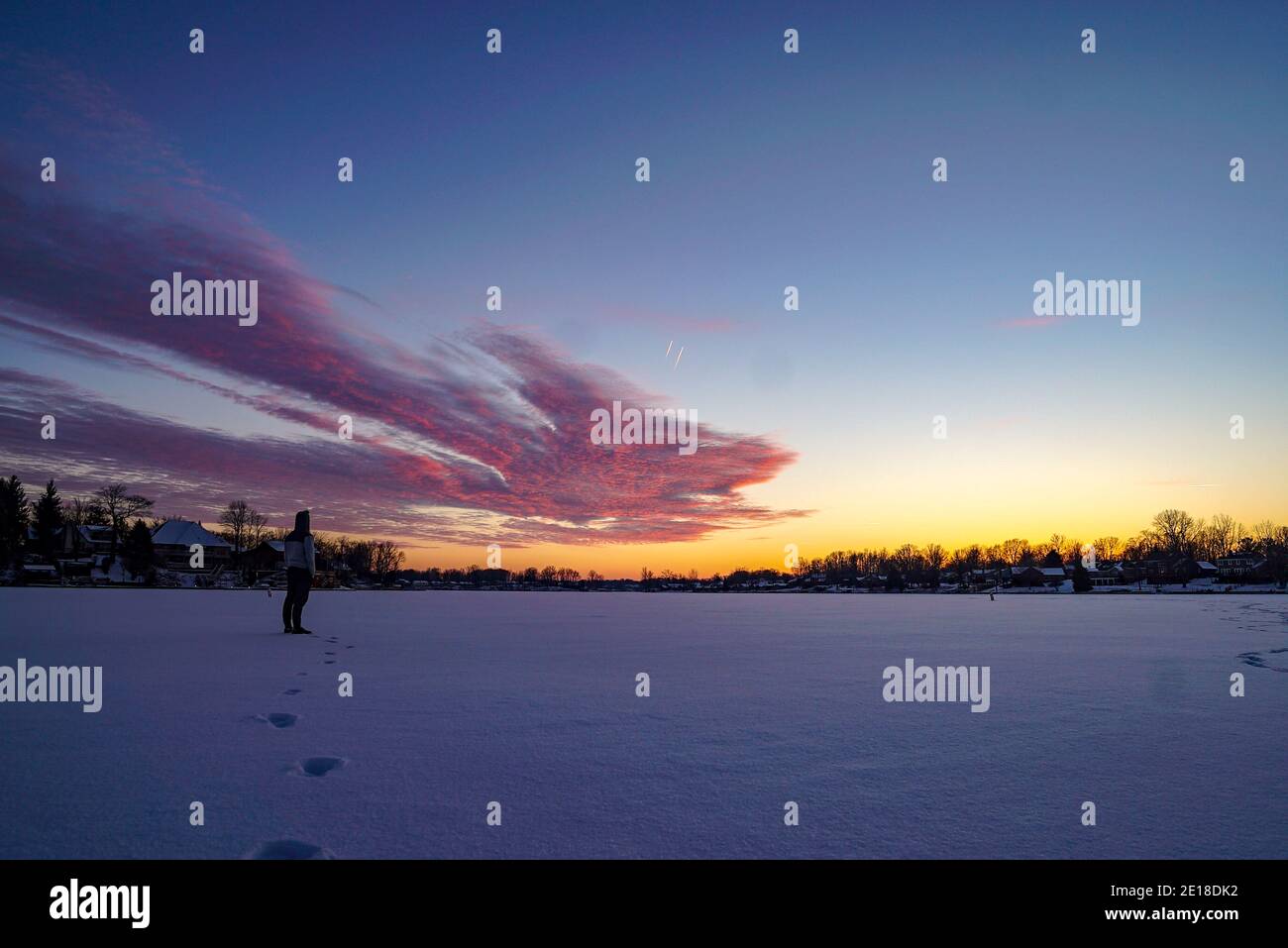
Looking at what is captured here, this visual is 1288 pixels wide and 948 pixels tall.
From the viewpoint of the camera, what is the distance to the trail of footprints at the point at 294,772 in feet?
10.9

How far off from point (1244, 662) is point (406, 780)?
532 inches

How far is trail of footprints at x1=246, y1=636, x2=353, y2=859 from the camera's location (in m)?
3.31

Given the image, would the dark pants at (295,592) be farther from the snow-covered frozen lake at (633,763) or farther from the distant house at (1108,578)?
the distant house at (1108,578)

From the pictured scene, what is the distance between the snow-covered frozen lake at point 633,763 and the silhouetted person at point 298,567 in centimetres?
375

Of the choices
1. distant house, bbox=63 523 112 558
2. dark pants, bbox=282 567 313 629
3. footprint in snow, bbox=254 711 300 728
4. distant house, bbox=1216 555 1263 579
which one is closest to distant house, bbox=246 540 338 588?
distant house, bbox=63 523 112 558

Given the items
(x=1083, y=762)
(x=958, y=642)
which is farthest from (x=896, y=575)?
(x=1083, y=762)

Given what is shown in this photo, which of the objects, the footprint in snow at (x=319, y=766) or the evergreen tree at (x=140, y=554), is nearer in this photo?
the footprint in snow at (x=319, y=766)

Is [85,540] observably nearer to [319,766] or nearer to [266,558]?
[266,558]

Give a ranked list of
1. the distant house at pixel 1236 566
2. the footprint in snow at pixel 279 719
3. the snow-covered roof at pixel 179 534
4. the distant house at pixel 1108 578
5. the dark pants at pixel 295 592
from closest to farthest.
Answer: the footprint in snow at pixel 279 719 → the dark pants at pixel 295 592 → the snow-covered roof at pixel 179 534 → the distant house at pixel 1236 566 → the distant house at pixel 1108 578

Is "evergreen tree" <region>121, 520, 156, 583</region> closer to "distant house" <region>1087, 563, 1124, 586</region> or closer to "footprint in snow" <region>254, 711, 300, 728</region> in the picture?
"footprint in snow" <region>254, 711, 300, 728</region>

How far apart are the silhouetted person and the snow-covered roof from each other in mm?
88805

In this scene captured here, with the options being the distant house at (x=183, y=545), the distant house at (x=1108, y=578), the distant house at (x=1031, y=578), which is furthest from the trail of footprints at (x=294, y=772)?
the distant house at (x=1031, y=578)

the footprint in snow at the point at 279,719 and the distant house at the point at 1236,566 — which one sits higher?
the footprint in snow at the point at 279,719
